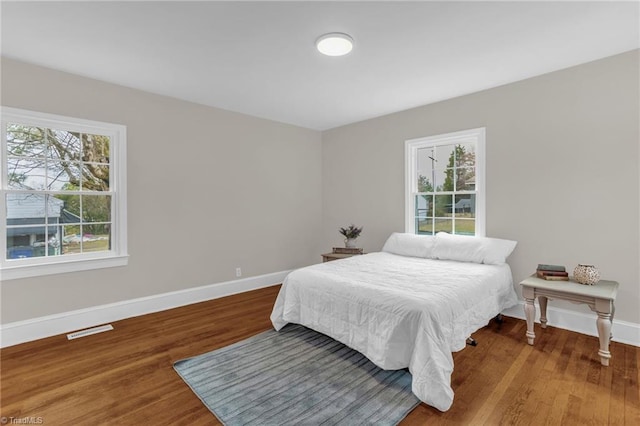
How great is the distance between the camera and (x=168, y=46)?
7.95 ft

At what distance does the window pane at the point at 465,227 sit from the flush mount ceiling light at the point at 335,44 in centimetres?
243

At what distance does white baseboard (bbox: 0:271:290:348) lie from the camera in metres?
2.67

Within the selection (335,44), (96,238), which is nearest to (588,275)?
(335,44)

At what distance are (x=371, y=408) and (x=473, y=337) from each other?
148 centimetres

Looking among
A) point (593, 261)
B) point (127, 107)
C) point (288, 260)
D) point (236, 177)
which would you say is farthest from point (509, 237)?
point (127, 107)

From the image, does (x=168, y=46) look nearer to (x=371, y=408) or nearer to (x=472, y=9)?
(x=472, y=9)

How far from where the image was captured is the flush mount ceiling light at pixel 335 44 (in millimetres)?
2275

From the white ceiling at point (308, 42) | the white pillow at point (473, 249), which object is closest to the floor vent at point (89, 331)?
the white ceiling at point (308, 42)

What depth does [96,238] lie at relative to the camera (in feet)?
10.4

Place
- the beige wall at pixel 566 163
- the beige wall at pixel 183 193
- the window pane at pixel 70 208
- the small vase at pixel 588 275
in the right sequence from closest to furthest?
the small vase at pixel 588 275 → the beige wall at pixel 566 163 → the beige wall at pixel 183 193 → the window pane at pixel 70 208

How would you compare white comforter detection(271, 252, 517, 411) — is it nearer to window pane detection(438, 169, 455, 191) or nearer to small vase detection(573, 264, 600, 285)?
small vase detection(573, 264, 600, 285)

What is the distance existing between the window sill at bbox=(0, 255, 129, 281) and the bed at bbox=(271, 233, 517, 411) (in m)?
1.85

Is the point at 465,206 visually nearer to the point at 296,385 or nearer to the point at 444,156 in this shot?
the point at 444,156

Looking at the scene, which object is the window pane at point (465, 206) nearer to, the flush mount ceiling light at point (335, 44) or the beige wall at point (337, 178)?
the beige wall at point (337, 178)
